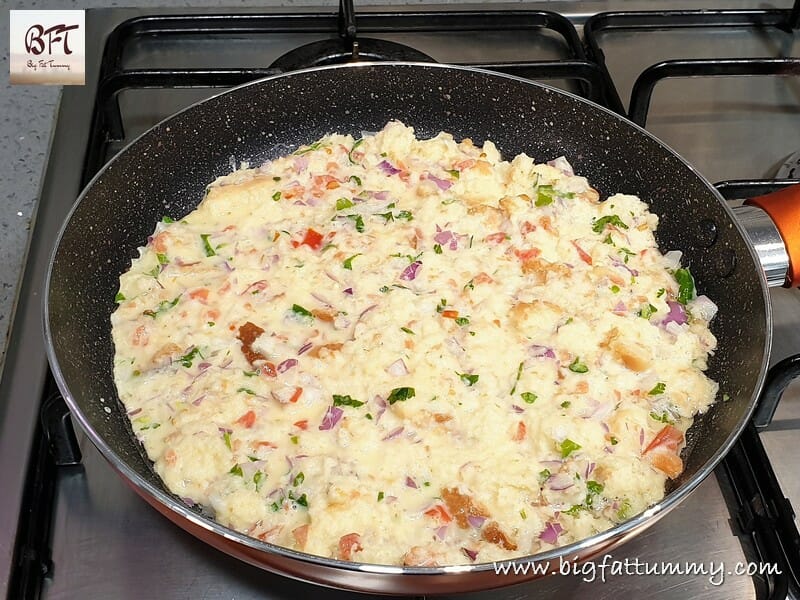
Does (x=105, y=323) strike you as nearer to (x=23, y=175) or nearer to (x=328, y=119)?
(x=328, y=119)

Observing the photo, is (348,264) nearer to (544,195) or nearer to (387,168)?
(387,168)

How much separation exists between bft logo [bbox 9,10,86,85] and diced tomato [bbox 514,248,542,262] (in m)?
1.15

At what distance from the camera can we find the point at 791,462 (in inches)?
54.7

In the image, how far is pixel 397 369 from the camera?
1334 mm

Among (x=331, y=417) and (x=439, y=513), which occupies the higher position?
(x=331, y=417)

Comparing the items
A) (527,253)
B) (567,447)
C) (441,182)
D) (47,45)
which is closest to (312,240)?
(441,182)

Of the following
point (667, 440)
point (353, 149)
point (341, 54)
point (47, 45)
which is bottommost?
point (667, 440)

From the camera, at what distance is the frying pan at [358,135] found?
1043mm

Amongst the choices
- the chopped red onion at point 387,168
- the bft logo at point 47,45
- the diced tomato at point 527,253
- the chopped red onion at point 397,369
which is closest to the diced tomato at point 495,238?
the diced tomato at point 527,253

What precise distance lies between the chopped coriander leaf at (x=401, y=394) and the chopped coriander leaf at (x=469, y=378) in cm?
9

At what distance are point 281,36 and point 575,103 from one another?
82cm

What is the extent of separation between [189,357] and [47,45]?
112cm

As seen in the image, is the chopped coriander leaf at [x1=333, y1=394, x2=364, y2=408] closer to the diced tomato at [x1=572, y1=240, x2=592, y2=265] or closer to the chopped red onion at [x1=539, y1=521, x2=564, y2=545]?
the chopped red onion at [x1=539, y1=521, x2=564, y2=545]

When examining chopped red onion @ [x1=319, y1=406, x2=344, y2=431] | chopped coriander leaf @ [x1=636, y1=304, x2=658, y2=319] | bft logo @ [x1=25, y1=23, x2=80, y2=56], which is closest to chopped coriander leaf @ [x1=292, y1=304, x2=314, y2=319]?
chopped red onion @ [x1=319, y1=406, x2=344, y2=431]
